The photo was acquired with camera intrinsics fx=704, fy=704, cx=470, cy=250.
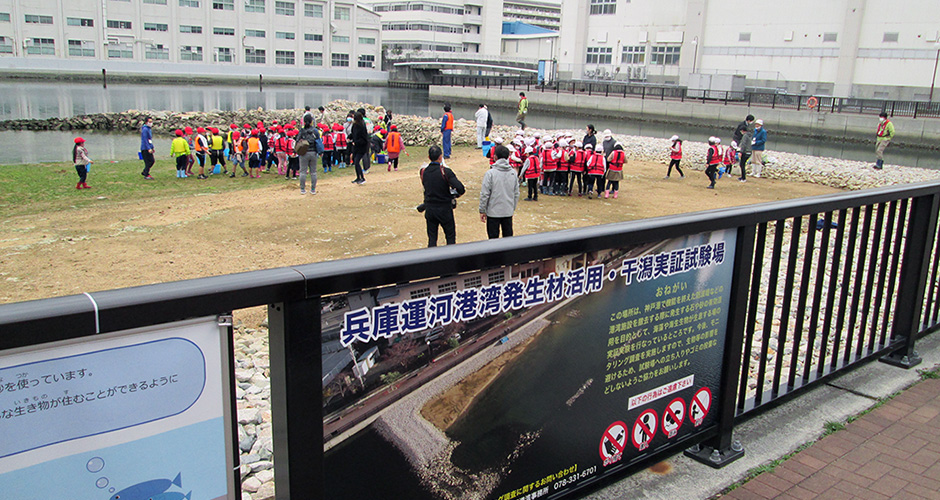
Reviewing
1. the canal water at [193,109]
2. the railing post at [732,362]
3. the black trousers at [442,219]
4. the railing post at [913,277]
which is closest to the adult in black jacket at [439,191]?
the black trousers at [442,219]

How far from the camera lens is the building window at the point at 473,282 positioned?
2824 millimetres

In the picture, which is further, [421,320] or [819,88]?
[819,88]

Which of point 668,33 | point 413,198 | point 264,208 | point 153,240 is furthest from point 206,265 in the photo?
point 668,33

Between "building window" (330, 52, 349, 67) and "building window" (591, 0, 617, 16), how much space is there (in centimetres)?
4069

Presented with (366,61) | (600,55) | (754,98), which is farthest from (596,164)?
(366,61)

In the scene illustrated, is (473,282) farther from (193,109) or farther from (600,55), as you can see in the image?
(600,55)

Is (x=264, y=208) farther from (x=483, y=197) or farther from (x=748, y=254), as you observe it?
(x=748, y=254)

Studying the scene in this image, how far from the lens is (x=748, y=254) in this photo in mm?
4066

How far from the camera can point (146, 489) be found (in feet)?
6.88

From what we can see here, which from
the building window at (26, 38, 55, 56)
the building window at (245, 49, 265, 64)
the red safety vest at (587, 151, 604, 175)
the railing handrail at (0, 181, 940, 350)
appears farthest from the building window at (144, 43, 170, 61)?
the railing handrail at (0, 181, 940, 350)

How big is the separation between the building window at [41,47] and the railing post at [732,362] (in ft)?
315

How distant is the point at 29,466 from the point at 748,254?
3.58 meters

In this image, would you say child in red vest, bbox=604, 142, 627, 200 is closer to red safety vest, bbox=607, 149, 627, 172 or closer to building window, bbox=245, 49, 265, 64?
red safety vest, bbox=607, 149, 627, 172

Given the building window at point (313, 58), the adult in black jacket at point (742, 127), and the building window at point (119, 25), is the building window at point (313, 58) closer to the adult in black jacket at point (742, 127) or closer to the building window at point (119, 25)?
the building window at point (119, 25)
